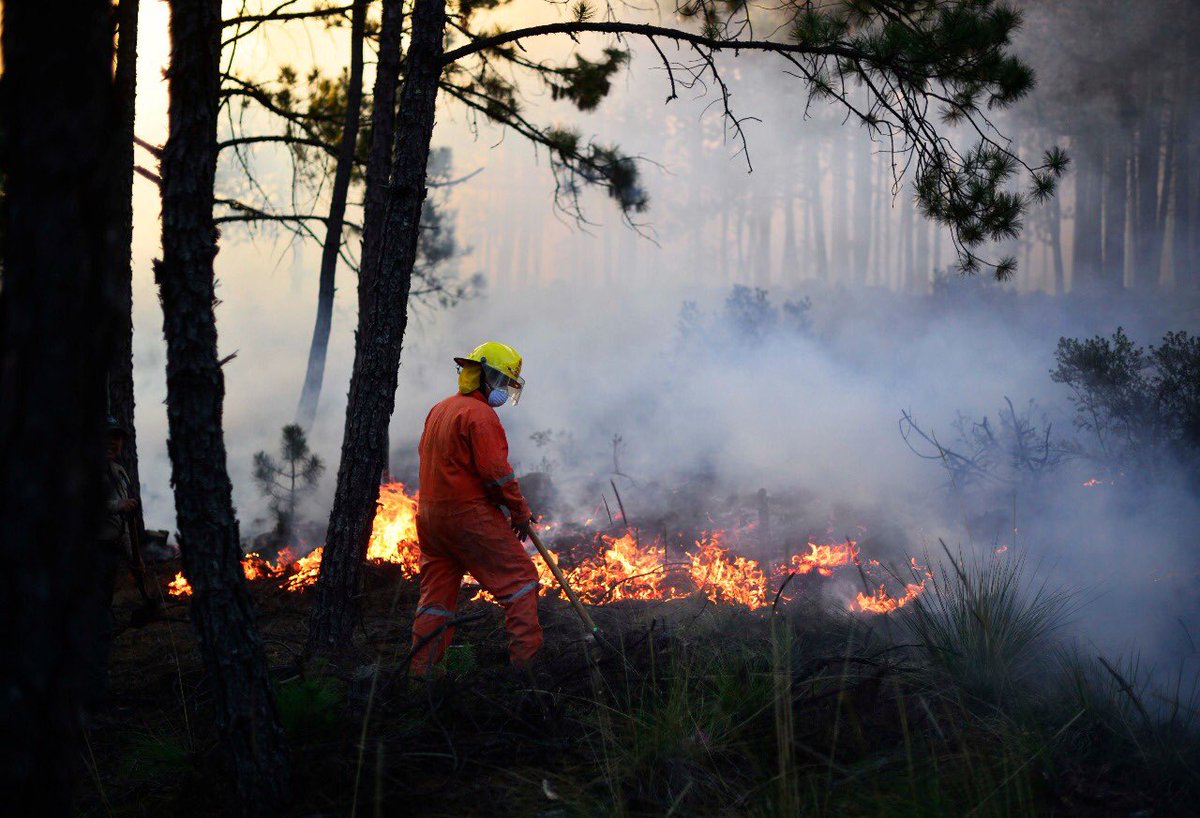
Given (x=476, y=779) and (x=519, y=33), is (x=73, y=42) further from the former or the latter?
(x=519, y=33)

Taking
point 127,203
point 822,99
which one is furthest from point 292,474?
point 822,99

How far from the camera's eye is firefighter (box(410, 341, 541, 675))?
5.05 metres

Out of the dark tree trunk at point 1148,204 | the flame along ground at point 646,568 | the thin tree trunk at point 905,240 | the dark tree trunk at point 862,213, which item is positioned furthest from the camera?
the dark tree trunk at point 862,213

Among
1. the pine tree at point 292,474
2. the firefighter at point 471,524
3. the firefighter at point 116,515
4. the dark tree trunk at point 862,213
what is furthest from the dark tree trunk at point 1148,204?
the firefighter at point 116,515

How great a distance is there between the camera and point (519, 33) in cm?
564

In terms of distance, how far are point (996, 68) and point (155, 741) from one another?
585cm

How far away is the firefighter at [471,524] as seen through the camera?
505 centimetres

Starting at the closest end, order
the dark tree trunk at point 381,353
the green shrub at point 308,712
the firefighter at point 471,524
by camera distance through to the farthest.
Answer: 1. the green shrub at point 308,712
2. the firefighter at point 471,524
3. the dark tree trunk at point 381,353

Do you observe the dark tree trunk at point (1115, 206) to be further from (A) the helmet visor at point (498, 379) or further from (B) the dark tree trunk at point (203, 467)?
(B) the dark tree trunk at point (203, 467)

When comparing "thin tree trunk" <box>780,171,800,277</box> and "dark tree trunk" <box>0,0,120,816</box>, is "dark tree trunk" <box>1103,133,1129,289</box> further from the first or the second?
"dark tree trunk" <box>0,0,120,816</box>

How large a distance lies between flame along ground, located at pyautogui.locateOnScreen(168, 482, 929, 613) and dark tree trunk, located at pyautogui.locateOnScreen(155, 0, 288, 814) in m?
4.56

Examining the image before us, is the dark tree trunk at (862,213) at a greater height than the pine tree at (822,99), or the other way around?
the dark tree trunk at (862,213)

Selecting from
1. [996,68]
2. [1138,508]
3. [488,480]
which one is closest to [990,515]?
[1138,508]

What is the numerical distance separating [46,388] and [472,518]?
10.6ft
